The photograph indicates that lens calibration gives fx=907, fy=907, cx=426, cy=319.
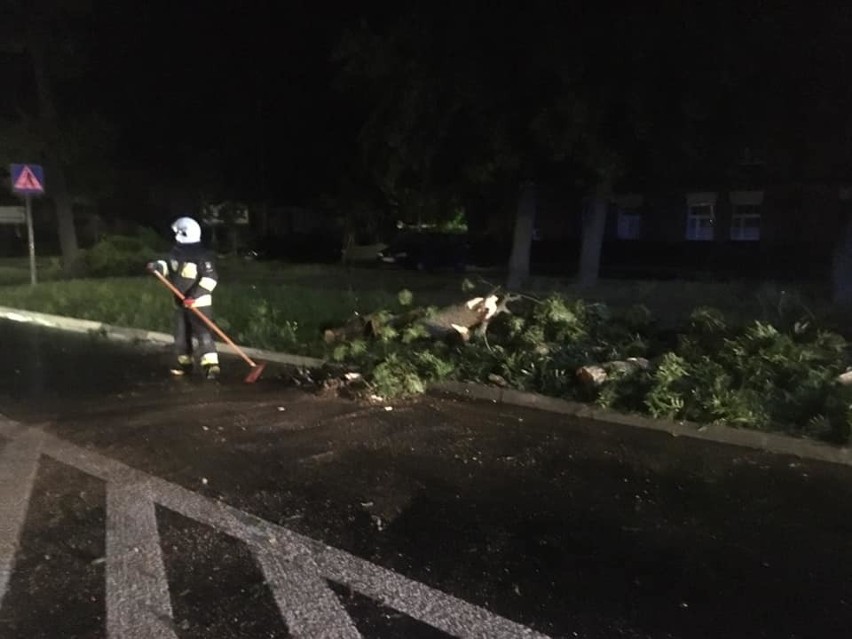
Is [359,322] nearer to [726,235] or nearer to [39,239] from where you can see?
[726,235]

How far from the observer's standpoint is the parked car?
30.5 metres

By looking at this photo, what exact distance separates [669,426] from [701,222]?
29466 millimetres

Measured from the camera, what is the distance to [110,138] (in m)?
24.9

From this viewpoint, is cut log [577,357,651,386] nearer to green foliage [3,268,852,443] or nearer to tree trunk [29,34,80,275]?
green foliage [3,268,852,443]

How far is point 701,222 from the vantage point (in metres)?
35.3

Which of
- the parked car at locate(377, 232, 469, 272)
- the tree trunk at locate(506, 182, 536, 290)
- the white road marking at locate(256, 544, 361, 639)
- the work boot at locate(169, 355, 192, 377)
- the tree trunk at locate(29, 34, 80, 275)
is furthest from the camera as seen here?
the parked car at locate(377, 232, 469, 272)

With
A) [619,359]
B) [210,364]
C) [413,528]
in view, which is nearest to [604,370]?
[619,359]

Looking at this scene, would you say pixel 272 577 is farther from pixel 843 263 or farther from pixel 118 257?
pixel 118 257

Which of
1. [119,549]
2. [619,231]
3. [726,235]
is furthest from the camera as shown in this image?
[619,231]

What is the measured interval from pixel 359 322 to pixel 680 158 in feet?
26.3

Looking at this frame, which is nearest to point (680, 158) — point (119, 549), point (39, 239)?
point (119, 549)

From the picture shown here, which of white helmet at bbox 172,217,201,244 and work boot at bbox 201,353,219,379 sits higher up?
white helmet at bbox 172,217,201,244

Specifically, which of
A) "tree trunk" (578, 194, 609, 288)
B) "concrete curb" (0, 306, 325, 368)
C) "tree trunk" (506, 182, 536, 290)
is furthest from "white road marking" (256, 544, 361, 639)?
"tree trunk" (506, 182, 536, 290)

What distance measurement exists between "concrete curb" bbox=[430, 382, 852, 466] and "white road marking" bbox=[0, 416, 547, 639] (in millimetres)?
3518
